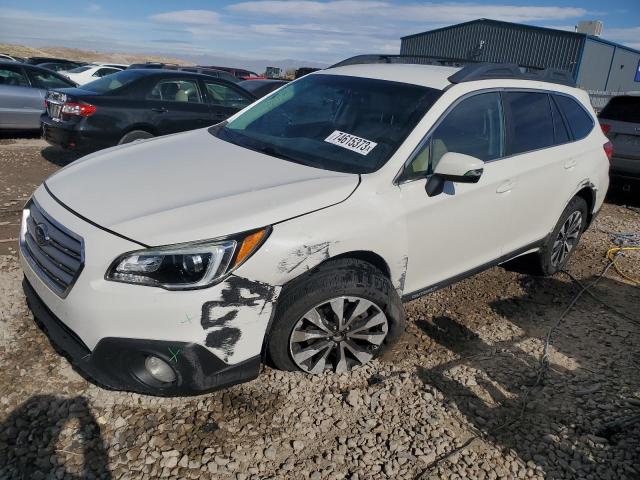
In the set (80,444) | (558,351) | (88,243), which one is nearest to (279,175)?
(88,243)

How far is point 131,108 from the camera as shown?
675 cm

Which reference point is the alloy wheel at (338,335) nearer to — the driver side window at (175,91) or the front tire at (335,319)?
the front tire at (335,319)

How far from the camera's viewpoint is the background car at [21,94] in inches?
338

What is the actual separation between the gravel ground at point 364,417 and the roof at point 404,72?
1687mm

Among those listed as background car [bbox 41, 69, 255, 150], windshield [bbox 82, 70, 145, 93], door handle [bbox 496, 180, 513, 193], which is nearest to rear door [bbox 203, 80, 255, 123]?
background car [bbox 41, 69, 255, 150]

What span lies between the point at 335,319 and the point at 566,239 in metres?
2.87

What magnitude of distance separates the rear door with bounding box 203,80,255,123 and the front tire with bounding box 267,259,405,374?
18.1 feet

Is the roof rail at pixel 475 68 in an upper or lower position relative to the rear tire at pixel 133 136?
upper

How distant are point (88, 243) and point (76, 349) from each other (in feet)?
1.69

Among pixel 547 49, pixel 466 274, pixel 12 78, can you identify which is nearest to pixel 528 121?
pixel 466 274

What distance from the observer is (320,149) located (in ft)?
10.2

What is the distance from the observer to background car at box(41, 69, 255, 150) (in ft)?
21.3

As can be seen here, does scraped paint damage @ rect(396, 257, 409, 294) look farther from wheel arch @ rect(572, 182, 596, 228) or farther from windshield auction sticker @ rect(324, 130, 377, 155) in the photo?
wheel arch @ rect(572, 182, 596, 228)

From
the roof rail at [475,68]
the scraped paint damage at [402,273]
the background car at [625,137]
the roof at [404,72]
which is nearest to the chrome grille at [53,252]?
the scraped paint damage at [402,273]
